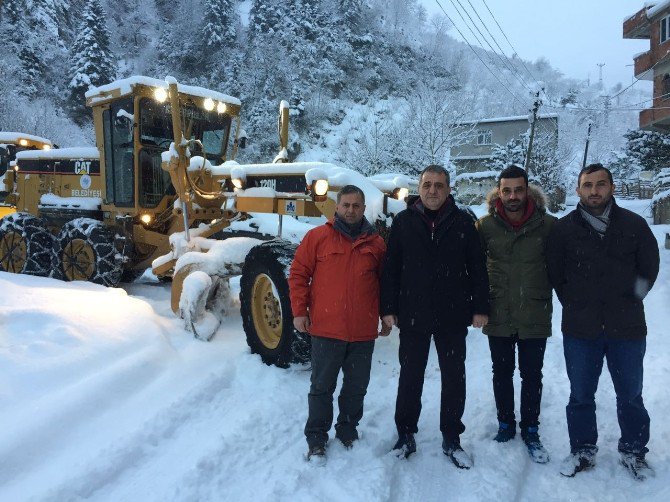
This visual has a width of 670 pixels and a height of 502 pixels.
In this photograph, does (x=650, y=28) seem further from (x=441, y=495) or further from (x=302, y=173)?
(x=441, y=495)

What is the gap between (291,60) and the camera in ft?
117

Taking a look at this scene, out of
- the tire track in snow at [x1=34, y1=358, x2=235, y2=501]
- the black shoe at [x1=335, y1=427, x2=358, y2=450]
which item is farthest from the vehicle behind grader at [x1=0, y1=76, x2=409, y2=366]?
the black shoe at [x1=335, y1=427, x2=358, y2=450]

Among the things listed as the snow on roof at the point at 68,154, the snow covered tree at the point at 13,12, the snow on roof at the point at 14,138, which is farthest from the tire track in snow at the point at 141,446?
the snow covered tree at the point at 13,12

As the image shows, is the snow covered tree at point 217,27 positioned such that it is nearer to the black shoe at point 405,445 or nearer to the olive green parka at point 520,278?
the olive green parka at point 520,278

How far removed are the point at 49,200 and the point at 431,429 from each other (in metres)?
7.66

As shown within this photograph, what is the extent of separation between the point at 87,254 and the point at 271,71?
28.8 meters

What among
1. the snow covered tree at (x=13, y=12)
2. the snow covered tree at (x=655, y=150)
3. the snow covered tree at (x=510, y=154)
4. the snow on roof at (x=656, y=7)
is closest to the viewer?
the snow on roof at (x=656, y=7)

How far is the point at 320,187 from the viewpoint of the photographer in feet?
14.2

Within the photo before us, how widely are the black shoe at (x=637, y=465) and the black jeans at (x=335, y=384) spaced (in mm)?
1606

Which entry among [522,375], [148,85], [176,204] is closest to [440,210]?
[522,375]

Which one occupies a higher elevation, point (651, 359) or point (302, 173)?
point (302, 173)

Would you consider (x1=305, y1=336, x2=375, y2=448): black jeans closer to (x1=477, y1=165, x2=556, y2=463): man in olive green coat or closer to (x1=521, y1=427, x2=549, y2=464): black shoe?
(x1=477, y1=165, x2=556, y2=463): man in olive green coat

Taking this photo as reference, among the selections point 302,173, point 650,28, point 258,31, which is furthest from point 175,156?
point 258,31

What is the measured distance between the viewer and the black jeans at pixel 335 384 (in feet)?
10.1
